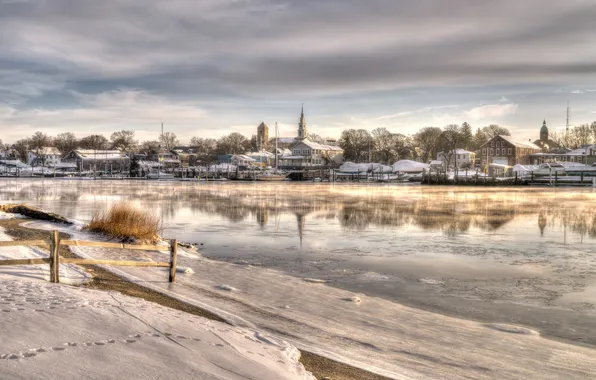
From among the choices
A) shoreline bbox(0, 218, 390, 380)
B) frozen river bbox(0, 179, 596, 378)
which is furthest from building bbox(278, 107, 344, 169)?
shoreline bbox(0, 218, 390, 380)

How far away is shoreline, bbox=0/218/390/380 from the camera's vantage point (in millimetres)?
7734

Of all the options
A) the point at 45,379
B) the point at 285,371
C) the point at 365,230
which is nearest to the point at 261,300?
the point at 285,371

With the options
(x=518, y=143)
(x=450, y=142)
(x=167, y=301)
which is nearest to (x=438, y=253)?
(x=167, y=301)

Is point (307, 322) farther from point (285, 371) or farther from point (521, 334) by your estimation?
point (521, 334)

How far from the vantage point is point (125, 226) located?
1966 cm

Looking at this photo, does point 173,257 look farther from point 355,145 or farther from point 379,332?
point 355,145

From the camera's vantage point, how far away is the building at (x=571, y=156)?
406 feet

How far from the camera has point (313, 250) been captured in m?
18.8

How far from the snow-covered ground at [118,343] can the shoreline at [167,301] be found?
34 cm

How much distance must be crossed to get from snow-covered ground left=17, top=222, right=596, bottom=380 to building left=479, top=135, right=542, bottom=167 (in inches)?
5145

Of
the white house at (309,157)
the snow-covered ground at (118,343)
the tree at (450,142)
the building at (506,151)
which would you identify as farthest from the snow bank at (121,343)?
the white house at (309,157)

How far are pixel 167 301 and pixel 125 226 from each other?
371 inches

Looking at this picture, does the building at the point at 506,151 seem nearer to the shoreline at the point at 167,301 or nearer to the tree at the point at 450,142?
the tree at the point at 450,142

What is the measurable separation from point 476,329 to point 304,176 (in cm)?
10253
